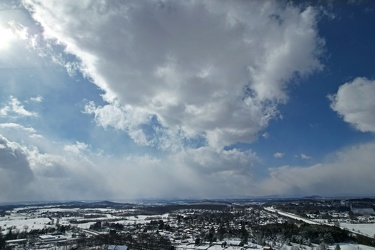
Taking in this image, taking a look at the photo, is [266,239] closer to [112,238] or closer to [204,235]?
[204,235]

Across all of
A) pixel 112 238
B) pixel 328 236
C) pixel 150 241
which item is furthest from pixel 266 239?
pixel 112 238

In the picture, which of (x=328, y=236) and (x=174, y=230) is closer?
(x=328, y=236)

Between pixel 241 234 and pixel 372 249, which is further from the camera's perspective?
pixel 241 234

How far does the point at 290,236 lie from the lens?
43.2 meters

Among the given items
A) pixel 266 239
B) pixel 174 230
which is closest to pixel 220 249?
pixel 266 239

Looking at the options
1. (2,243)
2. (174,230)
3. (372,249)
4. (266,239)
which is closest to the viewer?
(372,249)

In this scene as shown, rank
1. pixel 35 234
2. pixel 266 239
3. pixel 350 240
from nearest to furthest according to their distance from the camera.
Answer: pixel 350 240 < pixel 266 239 < pixel 35 234

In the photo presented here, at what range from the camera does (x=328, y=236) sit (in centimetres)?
4078

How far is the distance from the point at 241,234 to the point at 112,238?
62.9 feet

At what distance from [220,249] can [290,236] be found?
35.3 feet

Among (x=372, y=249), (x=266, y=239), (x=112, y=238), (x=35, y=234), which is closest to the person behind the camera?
(x=372, y=249)

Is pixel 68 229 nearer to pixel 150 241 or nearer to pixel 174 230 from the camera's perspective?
pixel 174 230

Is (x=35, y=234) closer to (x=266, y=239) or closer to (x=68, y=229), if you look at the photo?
(x=68, y=229)

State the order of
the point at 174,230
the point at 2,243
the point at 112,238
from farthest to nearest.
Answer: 1. the point at 174,230
2. the point at 112,238
3. the point at 2,243
